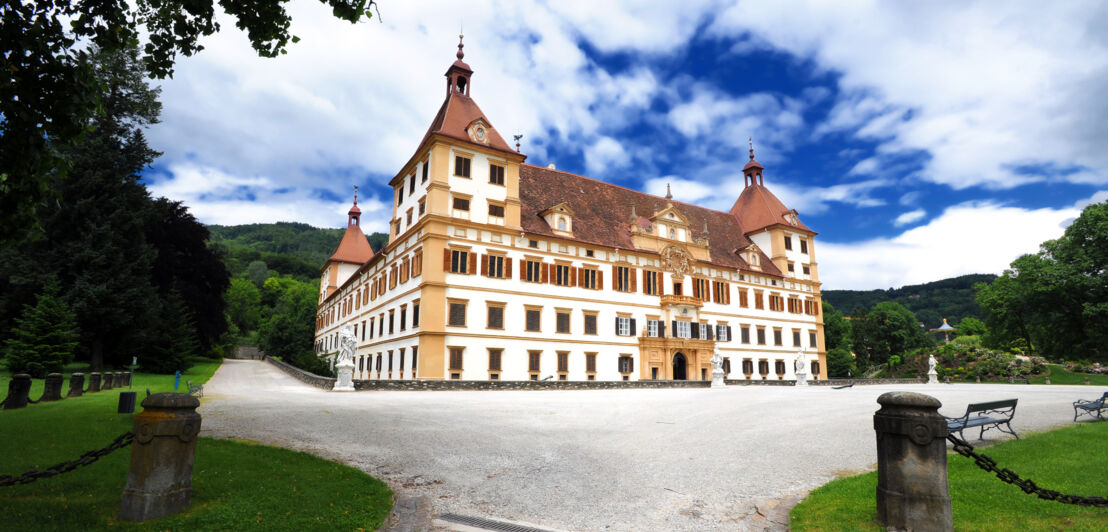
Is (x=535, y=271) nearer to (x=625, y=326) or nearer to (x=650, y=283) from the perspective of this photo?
(x=625, y=326)

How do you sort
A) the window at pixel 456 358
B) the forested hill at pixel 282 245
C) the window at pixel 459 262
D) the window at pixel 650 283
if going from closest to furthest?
the window at pixel 456 358 → the window at pixel 459 262 → the window at pixel 650 283 → the forested hill at pixel 282 245

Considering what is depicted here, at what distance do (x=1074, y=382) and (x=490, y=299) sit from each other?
37.0m

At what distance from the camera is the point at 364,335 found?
44.5 meters

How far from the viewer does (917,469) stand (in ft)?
18.4

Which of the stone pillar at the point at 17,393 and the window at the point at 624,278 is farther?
the window at the point at 624,278

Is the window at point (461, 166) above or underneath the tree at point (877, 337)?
above

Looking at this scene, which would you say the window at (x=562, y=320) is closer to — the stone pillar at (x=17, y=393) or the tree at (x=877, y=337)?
the stone pillar at (x=17, y=393)

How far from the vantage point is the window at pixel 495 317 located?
1341 inches

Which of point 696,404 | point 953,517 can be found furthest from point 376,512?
point 696,404

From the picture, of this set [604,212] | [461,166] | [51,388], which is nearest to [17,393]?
[51,388]

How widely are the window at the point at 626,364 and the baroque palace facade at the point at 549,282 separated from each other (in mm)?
69

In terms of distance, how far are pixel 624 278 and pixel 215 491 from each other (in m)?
34.1

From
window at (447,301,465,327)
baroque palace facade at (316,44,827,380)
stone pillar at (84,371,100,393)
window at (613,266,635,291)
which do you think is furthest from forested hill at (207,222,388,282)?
stone pillar at (84,371,100,393)

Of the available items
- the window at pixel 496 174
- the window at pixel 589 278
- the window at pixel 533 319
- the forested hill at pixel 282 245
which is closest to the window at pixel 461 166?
the window at pixel 496 174
